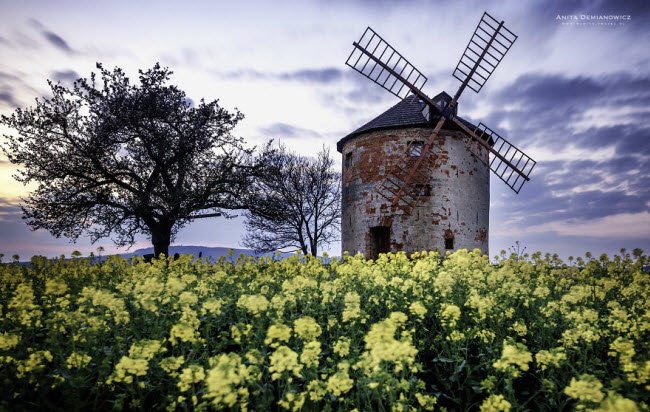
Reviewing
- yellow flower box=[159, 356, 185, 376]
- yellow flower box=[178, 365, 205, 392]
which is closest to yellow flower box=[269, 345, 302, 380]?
yellow flower box=[178, 365, 205, 392]

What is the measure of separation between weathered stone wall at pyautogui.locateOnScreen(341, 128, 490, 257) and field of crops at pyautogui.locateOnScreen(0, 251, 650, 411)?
769cm

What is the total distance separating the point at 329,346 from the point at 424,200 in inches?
525

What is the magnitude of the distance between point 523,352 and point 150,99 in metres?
20.2

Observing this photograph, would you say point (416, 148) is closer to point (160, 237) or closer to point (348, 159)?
point (348, 159)

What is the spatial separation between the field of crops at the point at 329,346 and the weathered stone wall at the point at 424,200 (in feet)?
25.2

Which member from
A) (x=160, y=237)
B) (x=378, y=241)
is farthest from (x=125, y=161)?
(x=378, y=241)

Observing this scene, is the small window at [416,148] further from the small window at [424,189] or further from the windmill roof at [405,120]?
the small window at [424,189]

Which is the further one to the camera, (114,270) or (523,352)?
(114,270)

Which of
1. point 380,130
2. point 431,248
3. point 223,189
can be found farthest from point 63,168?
point 431,248

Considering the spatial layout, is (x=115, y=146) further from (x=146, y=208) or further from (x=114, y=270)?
(x=114, y=270)

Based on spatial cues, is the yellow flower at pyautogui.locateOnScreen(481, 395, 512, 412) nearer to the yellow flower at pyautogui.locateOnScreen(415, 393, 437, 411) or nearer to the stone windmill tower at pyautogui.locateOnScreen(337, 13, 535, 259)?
the yellow flower at pyautogui.locateOnScreen(415, 393, 437, 411)

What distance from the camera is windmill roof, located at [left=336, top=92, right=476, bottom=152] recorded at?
17344mm

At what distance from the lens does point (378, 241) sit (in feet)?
58.2

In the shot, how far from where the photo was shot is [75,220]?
63.0 ft
